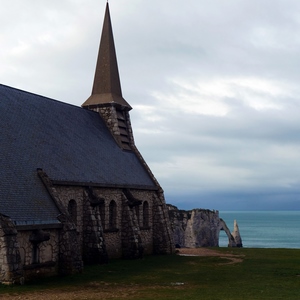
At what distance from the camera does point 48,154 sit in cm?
2931

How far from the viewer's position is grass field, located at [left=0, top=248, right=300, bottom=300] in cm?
2005

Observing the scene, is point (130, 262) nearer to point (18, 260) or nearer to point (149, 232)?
point (149, 232)

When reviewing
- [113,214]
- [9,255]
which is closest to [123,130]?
[113,214]

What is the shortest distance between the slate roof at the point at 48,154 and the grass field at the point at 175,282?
11.6ft

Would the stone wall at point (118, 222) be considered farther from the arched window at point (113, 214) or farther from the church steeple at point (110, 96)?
the church steeple at point (110, 96)

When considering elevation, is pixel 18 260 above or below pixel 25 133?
below

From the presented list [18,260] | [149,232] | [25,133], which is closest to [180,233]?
[149,232]

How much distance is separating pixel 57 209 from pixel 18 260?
4.49m

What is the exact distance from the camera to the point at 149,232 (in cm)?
3925

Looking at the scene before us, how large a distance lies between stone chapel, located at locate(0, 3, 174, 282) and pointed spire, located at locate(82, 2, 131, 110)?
0.09m

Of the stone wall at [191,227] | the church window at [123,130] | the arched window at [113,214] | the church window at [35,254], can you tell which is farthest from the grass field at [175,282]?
the stone wall at [191,227]

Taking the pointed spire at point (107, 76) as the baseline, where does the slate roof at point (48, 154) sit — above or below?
below

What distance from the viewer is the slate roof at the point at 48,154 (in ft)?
80.8

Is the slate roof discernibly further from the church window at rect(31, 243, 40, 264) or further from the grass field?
the grass field
